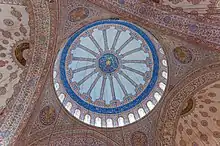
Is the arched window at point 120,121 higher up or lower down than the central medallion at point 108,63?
lower down

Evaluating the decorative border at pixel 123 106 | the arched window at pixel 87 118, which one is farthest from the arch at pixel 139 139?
the arched window at pixel 87 118

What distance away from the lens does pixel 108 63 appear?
12.8m

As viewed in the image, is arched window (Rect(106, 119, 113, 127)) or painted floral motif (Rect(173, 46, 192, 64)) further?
arched window (Rect(106, 119, 113, 127))

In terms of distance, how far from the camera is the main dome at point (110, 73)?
427 inches

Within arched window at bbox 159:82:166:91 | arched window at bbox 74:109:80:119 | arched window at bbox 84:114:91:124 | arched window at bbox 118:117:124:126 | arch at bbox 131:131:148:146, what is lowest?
arch at bbox 131:131:148:146

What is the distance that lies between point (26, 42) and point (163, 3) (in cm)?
454

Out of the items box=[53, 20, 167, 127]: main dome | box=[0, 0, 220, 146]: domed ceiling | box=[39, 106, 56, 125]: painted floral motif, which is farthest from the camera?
box=[53, 20, 167, 127]: main dome

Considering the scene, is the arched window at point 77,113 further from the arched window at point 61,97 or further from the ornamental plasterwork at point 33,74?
the ornamental plasterwork at point 33,74

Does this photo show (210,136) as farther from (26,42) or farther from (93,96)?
(26,42)

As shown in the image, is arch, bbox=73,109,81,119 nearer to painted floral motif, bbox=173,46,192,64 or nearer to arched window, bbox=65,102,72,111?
arched window, bbox=65,102,72,111

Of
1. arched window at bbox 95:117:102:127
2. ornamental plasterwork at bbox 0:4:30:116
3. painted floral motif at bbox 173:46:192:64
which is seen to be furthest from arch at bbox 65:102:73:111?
painted floral motif at bbox 173:46:192:64

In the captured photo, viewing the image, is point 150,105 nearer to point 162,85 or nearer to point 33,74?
point 162,85

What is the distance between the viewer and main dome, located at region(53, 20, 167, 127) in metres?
10.8

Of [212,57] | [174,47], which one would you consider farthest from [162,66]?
[212,57]
